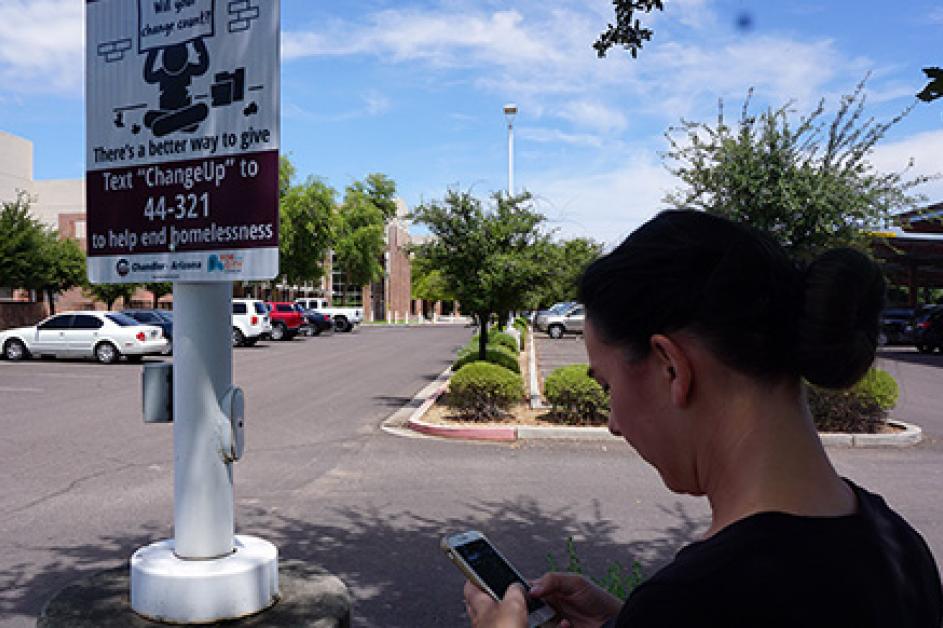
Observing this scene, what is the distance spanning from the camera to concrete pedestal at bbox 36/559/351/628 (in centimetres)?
277

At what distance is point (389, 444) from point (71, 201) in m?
62.0

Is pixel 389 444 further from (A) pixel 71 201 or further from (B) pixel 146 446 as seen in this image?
(A) pixel 71 201

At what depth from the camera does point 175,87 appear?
2.88 m

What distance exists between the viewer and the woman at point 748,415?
3.24ft

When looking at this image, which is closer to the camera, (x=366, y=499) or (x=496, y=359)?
(x=366, y=499)

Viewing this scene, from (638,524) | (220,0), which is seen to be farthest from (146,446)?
(220,0)

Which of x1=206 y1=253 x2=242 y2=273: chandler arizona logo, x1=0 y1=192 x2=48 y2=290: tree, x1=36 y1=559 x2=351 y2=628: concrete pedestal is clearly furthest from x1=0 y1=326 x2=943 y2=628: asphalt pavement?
x1=0 y1=192 x2=48 y2=290: tree

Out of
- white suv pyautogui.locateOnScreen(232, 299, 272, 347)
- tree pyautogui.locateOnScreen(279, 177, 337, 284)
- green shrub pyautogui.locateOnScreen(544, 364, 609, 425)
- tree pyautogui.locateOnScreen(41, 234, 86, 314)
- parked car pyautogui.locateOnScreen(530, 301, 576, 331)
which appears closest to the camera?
green shrub pyautogui.locateOnScreen(544, 364, 609, 425)

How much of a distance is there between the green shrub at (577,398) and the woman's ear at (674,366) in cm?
914

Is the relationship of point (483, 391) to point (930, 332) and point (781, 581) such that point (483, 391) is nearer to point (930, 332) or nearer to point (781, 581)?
point (781, 581)

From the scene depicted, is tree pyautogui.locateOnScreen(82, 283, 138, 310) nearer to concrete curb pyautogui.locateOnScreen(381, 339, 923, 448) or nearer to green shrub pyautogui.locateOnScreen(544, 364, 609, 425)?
concrete curb pyautogui.locateOnScreen(381, 339, 923, 448)

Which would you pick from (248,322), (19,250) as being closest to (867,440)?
(248,322)

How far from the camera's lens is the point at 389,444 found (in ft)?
31.7

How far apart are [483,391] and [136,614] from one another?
7989 mm
